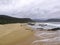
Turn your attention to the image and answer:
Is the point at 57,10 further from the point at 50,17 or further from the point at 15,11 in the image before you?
the point at 15,11

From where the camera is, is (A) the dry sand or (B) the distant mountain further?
(B) the distant mountain

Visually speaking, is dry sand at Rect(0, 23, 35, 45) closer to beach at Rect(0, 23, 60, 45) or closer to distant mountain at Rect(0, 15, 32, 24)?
beach at Rect(0, 23, 60, 45)

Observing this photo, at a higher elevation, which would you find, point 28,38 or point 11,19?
point 11,19

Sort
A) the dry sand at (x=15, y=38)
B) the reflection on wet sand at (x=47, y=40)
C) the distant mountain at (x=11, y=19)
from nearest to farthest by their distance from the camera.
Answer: the reflection on wet sand at (x=47, y=40) < the dry sand at (x=15, y=38) < the distant mountain at (x=11, y=19)

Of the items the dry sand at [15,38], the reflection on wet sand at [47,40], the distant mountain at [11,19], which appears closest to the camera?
the reflection on wet sand at [47,40]

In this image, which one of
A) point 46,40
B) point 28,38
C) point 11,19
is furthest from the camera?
point 11,19

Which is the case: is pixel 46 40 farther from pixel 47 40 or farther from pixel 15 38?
pixel 15 38

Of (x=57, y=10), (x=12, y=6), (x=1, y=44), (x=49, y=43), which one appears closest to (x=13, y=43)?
(x=1, y=44)

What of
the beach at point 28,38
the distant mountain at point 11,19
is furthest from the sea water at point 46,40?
the distant mountain at point 11,19

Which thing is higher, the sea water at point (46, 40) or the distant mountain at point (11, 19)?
the distant mountain at point (11, 19)

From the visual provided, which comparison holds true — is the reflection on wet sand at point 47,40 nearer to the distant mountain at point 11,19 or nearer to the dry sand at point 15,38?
the dry sand at point 15,38

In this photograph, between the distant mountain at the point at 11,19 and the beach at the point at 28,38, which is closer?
the beach at the point at 28,38

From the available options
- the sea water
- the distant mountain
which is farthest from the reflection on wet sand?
the distant mountain

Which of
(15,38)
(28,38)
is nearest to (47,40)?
(28,38)
